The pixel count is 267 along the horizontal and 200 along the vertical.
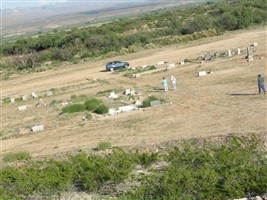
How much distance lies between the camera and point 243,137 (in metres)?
21.9

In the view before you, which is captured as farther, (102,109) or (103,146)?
(102,109)

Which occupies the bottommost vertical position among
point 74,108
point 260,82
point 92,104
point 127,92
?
point 127,92

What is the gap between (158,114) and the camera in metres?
31.4

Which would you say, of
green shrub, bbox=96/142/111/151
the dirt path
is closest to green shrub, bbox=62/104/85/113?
the dirt path

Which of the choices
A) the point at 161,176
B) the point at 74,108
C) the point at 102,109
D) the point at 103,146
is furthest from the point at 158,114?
the point at 161,176

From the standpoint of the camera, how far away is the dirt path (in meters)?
26.4

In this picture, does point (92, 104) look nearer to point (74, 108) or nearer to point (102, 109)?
point (74, 108)

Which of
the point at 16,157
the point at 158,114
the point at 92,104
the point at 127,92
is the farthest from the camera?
the point at 127,92

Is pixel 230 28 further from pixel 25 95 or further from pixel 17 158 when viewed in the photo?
pixel 17 158

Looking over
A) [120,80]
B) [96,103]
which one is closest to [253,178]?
[96,103]

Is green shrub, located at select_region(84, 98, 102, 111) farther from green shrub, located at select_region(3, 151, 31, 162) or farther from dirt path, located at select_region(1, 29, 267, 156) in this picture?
green shrub, located at select_region(3, 151, 31, 162)

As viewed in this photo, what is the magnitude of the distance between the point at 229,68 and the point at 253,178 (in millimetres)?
28951

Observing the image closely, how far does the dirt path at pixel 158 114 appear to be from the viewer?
86.6ft

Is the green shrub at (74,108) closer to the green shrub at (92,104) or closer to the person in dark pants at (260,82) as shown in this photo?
the green shrub at (92,104)
